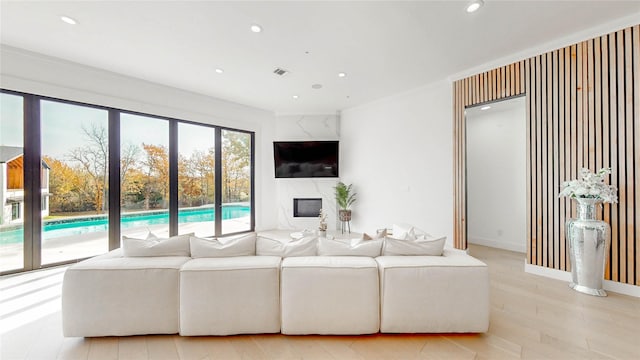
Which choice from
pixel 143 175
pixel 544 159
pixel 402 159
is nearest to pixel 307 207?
pixel 402 159

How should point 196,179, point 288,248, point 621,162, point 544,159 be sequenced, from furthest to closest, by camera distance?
point 196,179, point 544,159, point 621,162, point 288,248

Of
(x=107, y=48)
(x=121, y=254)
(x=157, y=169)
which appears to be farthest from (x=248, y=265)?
(x=157, y=169)

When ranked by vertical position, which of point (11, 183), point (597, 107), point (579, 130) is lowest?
point (11, 183)

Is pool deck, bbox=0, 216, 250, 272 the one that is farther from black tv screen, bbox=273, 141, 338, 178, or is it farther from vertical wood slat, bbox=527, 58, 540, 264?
vertical wood slat, bbox=527, 58, 540, 264

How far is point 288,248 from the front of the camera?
2.35m

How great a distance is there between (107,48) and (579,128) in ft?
20.9

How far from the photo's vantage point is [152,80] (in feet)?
15.2

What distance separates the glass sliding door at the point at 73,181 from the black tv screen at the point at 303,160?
11.2ft

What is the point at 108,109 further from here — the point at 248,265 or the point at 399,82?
the point at 399,82

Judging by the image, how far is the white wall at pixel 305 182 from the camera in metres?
6.65

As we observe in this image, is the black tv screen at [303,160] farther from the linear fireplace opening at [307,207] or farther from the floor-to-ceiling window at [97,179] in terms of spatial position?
the floor-to-ceiling window at [97,179]

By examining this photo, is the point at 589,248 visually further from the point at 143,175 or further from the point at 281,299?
the point at 143,175

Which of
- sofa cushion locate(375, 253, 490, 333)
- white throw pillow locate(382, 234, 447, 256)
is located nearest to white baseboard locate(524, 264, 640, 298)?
sofa cushion locate(375, 253, 490, 333)

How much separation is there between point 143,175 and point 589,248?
6813mm
